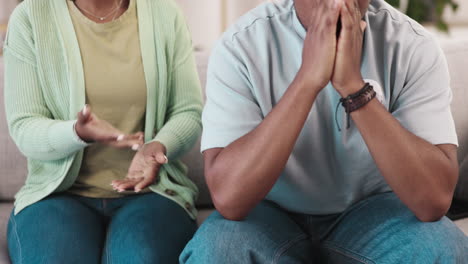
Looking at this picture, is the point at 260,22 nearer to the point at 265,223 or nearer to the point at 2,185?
the point at 265,223

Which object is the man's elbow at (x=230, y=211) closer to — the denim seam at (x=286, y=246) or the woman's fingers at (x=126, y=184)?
the denim seam at (x=286, y=246)

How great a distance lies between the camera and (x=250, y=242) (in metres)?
1.21

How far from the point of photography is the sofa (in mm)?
1808

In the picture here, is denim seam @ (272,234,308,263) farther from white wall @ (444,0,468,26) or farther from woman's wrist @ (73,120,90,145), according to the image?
white wall @ (444,0,468,26)

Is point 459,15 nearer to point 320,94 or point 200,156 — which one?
point 200,156

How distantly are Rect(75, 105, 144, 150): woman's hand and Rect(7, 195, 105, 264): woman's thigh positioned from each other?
0.19 meters

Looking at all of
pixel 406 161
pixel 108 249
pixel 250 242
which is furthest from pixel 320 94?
pixel 108 249

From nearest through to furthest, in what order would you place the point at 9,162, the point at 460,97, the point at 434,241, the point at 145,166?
the point at 434,241
the point at 145,166
the point at 9,162
the point at 460,97

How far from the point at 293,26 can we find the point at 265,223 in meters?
0.41

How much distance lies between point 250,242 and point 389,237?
0.83ft

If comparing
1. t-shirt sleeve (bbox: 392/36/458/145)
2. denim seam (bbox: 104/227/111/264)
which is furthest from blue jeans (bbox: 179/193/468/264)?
denim seam (bbox: 104/227/111/264)

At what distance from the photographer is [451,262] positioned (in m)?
1.15

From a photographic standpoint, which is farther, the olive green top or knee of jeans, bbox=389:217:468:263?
the olive green top

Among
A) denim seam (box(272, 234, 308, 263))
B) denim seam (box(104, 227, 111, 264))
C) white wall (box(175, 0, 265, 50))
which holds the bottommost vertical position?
white wall (box(175, 0, 265, 50))
